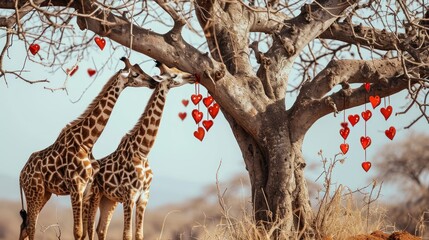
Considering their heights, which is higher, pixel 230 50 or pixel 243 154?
pixel 230 50

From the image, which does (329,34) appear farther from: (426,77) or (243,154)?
(243,154)

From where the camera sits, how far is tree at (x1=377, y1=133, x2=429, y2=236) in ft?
35.0

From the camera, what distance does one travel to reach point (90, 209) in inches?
244

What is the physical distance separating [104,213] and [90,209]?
0.65 feet

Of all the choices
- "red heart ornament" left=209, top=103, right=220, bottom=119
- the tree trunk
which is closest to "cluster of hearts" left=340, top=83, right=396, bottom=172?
the tree trunk

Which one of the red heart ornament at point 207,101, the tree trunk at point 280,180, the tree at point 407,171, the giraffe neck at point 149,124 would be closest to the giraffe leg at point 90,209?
the giraffe neck at point 149,124

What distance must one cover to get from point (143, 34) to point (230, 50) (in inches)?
38.3

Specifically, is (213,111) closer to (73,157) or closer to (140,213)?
(140,213)

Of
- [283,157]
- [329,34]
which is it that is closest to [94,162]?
[283,157]

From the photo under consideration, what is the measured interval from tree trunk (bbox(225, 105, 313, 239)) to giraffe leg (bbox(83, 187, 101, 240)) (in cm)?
143

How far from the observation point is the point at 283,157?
6.89 metres

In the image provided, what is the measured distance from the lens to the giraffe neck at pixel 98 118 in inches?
246

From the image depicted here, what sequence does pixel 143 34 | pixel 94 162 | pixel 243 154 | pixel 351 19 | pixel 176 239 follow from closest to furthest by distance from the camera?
pixel 94 162 < pixel 143 34 < pixel 243 154 < pixel 351 19 < pixel 176 239

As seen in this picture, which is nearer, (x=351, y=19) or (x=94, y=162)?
(x=94, y=162)
